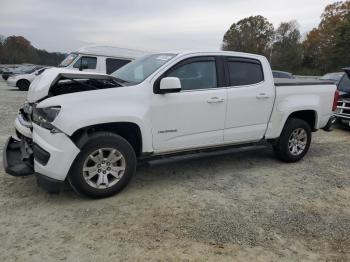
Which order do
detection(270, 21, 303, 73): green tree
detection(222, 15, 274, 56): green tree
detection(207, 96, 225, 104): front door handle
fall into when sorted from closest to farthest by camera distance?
1. detection(207, 96, 225, 104): front door handle
2. detection(270, 21, 303, 73): green tree
3. detection(222, 15, 274, 56): green tree

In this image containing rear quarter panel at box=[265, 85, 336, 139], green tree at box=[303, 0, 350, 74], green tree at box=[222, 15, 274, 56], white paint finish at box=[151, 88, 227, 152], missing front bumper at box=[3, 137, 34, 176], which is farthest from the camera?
green tree at box=[222, 15, 274, 56]

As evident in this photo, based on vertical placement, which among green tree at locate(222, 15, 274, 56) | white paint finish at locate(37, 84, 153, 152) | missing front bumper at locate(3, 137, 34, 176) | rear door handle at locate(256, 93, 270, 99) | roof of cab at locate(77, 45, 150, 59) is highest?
green tree at locate(222, 15, 274, 56)

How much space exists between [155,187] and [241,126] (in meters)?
1.61

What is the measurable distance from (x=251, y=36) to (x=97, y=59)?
62764 millimetres

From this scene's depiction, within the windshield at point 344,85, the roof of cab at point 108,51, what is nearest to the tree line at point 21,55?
the roof of cab at point 108,51

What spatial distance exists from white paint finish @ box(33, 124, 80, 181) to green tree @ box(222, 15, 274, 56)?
65.6 meters

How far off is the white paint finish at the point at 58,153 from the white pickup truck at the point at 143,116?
10 millimetres

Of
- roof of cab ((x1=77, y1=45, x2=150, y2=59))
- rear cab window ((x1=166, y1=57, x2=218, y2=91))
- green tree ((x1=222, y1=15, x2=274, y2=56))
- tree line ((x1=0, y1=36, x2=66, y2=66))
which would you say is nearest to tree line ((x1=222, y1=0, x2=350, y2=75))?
green tree ((x1=222, y1=15, x2=274, y2=56))

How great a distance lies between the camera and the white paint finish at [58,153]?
12.6 feet

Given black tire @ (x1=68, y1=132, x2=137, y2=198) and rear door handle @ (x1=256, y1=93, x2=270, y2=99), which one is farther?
rear door handle @ (x1=256, y1=93, x2=270, y2=99)

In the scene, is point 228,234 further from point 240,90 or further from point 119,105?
point 240,90

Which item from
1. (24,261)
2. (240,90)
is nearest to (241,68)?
(240,90)

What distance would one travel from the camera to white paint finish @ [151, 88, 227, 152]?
4.52 meters

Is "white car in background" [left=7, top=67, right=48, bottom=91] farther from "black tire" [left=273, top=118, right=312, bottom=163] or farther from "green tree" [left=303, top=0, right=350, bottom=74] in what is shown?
"green tree" [left=303, top=0, right=350, bottom=74]
